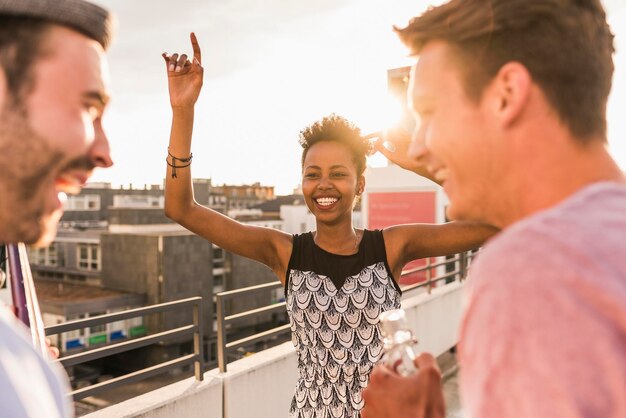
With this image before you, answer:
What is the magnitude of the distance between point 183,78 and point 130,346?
3122 millimetres

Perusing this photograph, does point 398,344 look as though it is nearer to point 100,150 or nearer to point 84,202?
point 100,150

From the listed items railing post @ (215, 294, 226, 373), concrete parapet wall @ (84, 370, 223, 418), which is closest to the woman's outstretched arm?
concrete parapet wall @ (84, 370, 223, 418)

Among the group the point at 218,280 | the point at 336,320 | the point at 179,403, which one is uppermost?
the point at 336,320

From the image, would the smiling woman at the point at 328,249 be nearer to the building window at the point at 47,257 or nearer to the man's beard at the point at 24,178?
the man's beard at the point at 24,178

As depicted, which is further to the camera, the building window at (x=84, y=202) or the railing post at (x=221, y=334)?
the building window at (x=84, y=202)

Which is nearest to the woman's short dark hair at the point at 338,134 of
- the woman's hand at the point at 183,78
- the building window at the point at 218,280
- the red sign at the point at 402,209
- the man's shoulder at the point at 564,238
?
the woman's hand at the point at 183,78

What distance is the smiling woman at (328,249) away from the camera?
2.26m

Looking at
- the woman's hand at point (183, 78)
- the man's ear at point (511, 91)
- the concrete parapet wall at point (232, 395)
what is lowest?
the concrete parapet wall at point (232, 395)

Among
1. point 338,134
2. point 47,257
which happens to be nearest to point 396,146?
point 338,134

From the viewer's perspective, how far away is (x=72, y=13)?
930 millimetres

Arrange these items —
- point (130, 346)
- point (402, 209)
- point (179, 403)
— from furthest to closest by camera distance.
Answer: point (402, 209) → point (130, 346) → point (179, 403)

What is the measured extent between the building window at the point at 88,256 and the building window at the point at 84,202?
35.2ft

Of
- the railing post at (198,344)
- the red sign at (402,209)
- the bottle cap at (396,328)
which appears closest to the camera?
the bottle cap at (396,328)

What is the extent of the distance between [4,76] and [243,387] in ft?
14.8
